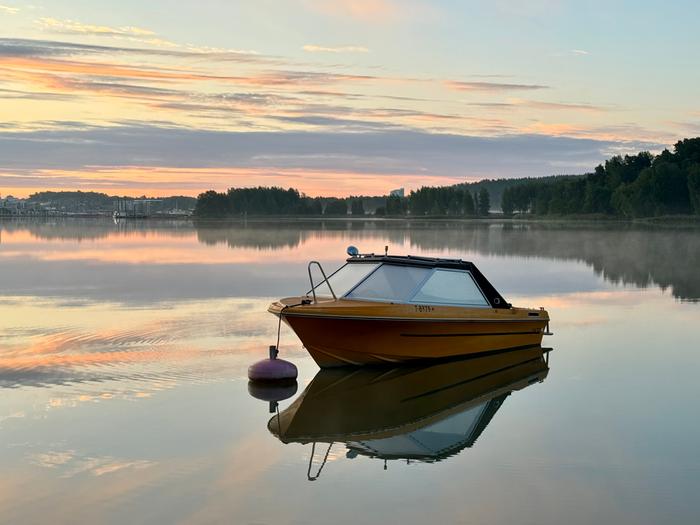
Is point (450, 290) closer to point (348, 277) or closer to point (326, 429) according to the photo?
point (348, 277)

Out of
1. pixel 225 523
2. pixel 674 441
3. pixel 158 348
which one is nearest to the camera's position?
pixel 225 523

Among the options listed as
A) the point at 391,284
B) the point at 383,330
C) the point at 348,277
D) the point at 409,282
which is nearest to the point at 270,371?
the point at 383,330

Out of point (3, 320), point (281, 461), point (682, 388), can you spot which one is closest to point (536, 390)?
point (682, 388)

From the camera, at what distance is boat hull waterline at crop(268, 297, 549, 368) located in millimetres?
17766

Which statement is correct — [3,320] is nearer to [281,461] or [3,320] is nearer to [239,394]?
[239,394]

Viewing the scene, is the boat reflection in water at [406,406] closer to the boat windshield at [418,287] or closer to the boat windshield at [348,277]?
the boat windshield at [418,287]

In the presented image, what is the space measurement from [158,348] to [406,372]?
5683 mm

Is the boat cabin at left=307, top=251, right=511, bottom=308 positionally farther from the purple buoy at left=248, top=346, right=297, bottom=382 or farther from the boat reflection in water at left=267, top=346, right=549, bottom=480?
the purple buoy at left=248, top=346, right=297, bottom=382

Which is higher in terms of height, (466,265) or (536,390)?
(466,265)

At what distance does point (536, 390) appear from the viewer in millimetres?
17250

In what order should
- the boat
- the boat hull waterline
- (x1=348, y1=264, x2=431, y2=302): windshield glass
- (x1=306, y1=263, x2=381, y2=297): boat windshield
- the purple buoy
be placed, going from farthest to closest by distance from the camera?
(x1=306, y1=263, x2=381, y2=297): boat windshield → (x1=348, y1=264, x2=431, y2=302): windshield glass → the boat → the boat hull waterline → the purple buoy

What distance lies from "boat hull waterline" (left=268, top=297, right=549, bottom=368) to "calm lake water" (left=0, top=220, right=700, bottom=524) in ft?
1.54

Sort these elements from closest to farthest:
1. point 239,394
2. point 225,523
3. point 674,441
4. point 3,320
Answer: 1. point 225,523
2. point 674,441
3. point 239,394
4. point 3,320

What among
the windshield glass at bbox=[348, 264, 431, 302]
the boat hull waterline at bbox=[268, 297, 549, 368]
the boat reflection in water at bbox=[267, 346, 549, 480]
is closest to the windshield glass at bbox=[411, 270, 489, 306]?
the windshield glass at bbox=[348, 264, 431, 302]
